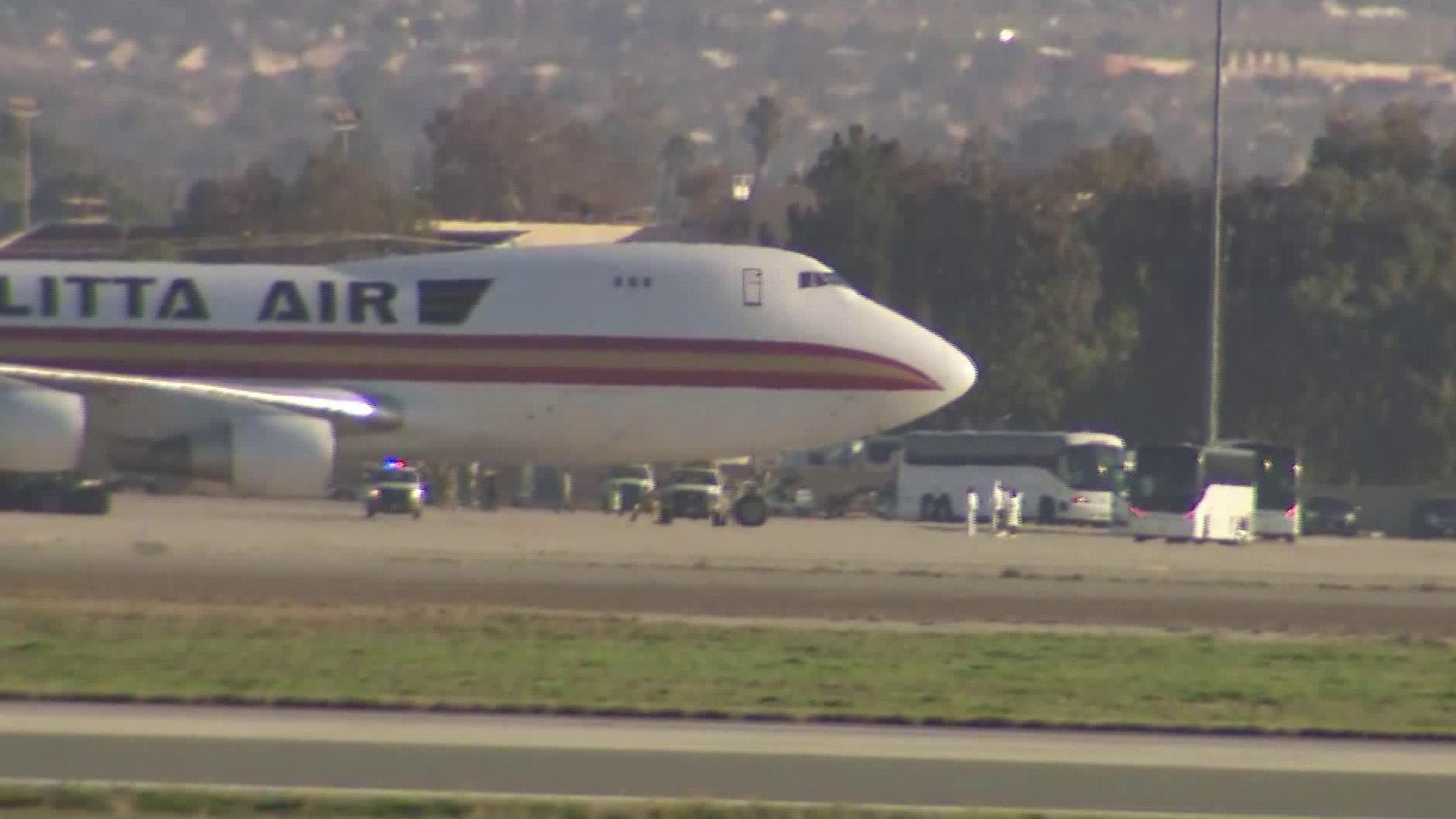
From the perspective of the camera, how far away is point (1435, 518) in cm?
6375

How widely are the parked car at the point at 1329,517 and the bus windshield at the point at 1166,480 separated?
38.5 feet

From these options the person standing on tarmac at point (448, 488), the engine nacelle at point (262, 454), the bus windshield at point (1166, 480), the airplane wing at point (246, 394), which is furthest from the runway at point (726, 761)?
the person standing on tarmac at point (448, 488)

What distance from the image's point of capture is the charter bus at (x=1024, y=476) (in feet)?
209

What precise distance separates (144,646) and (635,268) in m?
20.4

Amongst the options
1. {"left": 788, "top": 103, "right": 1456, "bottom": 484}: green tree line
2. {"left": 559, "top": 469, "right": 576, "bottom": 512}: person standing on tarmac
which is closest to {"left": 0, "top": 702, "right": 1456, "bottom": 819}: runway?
{"left": 559, "top": 469, "right": 576, "bottom": 512}: person standing on tarmac

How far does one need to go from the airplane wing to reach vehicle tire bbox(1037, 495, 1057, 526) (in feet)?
90.2

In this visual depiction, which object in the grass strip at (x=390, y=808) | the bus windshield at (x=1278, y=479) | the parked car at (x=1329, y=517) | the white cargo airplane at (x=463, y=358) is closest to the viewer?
the grass strip at (x=390, y=808)

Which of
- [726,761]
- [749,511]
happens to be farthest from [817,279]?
[726,761]

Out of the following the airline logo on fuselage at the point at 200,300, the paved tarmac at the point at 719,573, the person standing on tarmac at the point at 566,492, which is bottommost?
the paved tarmac at the point at 719,573

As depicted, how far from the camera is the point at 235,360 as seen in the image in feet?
130

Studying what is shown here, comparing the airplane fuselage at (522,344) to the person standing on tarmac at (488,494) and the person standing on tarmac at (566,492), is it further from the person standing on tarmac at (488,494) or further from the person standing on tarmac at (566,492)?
the person standing on tarmac at (566,492)

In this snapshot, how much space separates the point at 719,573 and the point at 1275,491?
2565cm

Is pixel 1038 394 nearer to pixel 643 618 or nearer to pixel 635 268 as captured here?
pixel 635 268

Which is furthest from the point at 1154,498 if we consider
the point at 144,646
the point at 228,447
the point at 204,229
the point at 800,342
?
the point at 204,229
